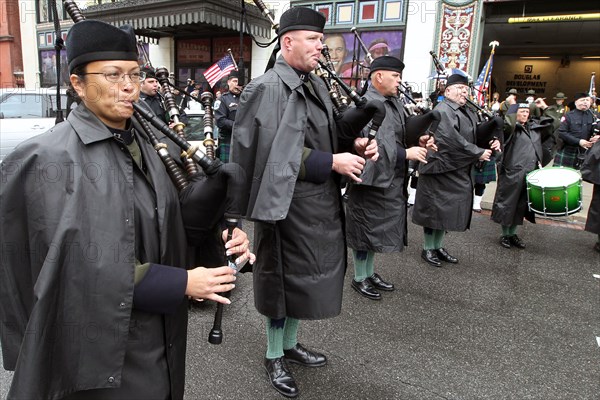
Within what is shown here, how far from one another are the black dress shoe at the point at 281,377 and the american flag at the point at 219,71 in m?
5.65

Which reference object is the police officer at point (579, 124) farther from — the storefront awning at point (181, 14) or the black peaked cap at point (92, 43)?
the storefront awning at point (181, 14)

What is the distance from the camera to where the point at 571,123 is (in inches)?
270

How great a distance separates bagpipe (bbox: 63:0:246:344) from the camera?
1.48 m

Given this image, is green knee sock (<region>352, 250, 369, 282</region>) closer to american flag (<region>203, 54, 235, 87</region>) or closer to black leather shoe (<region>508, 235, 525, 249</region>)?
black leather shoe (<region>508, 235, 525, 249</region>)

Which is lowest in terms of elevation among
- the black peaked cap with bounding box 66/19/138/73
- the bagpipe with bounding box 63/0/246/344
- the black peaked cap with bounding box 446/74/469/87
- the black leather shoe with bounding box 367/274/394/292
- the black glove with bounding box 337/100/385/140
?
the black leather shoe with bounding box 367/274/394/292

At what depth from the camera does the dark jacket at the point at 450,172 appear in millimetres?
4758

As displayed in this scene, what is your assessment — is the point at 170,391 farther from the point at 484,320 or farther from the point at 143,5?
the point at 143,5

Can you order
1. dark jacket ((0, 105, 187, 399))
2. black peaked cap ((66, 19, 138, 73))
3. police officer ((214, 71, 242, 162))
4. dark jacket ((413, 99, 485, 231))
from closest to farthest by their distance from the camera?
dark jacket ((0, 105, 187, 399))
black peaked cap ((66, 19, 138, 73))
dark jacket ((413, 99, 485, 231))
police officer ((214, 71, 242, 162))

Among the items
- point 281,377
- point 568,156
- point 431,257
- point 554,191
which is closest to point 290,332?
point 281,377

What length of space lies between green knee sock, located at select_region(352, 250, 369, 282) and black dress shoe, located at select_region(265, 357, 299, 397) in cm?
158

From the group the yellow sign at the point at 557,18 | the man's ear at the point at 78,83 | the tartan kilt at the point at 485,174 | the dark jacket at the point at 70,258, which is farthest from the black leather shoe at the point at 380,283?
the yellow sign at the point at 557,18

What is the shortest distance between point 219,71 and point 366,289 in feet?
16.3

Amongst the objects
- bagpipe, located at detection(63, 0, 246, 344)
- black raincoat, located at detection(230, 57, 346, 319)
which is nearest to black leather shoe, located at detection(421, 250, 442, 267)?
black raincoat, located at detection(230, 57, 346, 319)

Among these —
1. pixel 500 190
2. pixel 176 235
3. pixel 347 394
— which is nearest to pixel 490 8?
pixel 500 190
